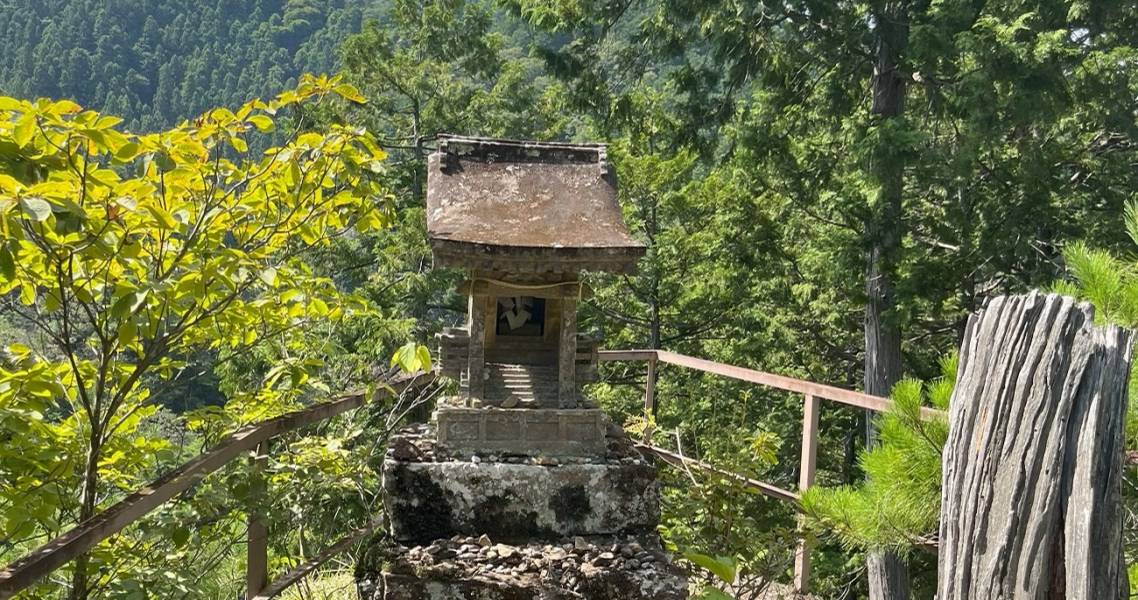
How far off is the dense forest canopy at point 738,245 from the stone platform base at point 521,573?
0.25 meters

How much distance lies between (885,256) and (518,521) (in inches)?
208

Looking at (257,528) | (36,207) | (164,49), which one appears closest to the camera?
(36,207)

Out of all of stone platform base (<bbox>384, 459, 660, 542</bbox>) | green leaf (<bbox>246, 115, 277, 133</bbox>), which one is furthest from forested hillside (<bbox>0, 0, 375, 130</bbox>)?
green leaf (<bbox>246, 115, 277, 133</bbox>)

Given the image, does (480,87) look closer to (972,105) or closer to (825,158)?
(825,158)

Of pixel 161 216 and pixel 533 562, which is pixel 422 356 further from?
pixel 533 562

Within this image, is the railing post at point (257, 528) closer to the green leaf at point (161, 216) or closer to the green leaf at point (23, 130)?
the green leaf at point (161, 216)

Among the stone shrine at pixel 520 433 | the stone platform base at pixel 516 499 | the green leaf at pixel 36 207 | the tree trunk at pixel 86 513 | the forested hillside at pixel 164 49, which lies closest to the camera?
the green leaf at pixel 36 207

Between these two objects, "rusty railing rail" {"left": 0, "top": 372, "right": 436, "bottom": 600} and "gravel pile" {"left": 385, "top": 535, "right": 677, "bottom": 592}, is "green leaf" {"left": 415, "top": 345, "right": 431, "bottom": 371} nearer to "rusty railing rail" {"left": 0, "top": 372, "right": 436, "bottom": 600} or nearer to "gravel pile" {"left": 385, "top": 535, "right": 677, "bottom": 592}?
"rusty railing rail" {"left": 0, "top": 372, "right": 436, "bottom": 600}

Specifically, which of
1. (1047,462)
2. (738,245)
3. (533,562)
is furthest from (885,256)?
(1047,462)

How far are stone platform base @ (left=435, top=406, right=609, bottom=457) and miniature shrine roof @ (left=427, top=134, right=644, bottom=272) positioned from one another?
0.86m

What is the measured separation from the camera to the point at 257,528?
9.32 ft

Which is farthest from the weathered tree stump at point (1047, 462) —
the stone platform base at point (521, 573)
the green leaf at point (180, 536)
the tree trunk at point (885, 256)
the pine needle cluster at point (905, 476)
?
the tree trunk at point (885, 256)

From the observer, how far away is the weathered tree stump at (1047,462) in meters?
1.52

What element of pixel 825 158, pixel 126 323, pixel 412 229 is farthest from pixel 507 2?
pixel 126 323
